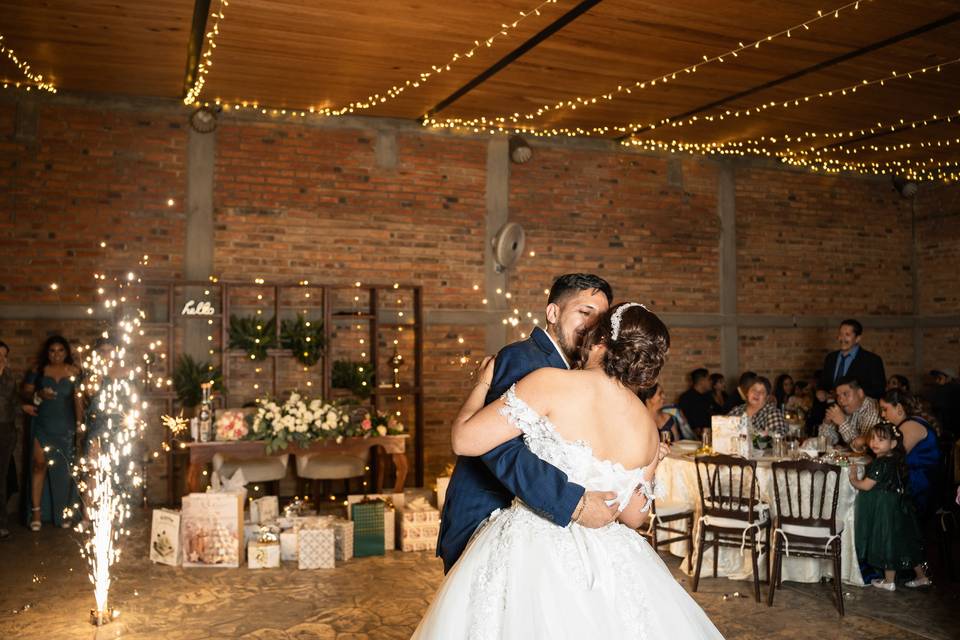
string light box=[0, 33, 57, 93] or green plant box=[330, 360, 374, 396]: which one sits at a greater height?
string light box=[0, 33, 57, 93]

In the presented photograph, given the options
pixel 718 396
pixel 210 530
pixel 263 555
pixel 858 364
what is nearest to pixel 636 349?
pixel 263 555

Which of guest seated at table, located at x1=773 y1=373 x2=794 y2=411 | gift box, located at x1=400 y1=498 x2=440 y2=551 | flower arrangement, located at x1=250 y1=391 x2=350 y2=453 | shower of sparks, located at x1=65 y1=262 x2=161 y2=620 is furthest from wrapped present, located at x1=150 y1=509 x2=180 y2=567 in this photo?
guest seated at table, located at x1=773 y1=373 x2=794 y2=411

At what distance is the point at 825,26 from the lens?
19.8 ft

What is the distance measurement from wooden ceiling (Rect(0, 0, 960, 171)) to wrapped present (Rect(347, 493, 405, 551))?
11.6 feet

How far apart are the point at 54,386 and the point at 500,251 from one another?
14.9 feet

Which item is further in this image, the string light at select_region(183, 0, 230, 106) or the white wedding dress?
→ the string light at select_region(183, 0, 230, 106)

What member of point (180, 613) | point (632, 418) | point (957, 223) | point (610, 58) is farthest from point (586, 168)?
point (632, 418)

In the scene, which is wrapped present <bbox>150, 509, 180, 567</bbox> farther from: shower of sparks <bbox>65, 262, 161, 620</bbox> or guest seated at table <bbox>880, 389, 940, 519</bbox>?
guest seated at table <bbox>880, 389, 940, 519</bbox>

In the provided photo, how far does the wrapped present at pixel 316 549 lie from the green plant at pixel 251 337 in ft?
8.27

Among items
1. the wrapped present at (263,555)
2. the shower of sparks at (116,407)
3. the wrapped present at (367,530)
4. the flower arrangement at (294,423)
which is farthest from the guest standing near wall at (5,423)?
the wrapped present at (367,530)

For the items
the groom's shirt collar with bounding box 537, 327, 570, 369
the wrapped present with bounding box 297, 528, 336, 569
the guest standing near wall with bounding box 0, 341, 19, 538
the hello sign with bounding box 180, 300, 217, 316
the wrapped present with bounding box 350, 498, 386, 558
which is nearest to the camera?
the groom's shirt collar with bounding box 537, 327, 570, 369

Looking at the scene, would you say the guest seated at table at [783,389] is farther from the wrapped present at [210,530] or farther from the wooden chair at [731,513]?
the wrapped present at [210,530]

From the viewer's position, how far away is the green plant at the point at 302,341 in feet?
27.2

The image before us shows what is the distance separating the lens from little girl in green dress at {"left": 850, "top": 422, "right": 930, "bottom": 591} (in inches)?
215
